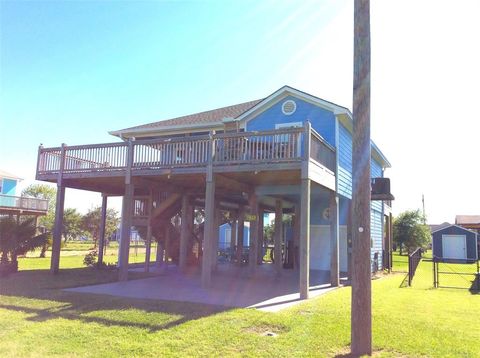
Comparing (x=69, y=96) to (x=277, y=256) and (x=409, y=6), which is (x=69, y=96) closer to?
(x=277, y=256)

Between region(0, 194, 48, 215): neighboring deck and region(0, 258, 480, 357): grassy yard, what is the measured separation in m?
17.5

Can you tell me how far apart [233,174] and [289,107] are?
175 inches

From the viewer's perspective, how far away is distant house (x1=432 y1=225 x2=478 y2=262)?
33.9m

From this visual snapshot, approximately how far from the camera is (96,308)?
25.5ft

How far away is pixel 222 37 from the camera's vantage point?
11.1 meters

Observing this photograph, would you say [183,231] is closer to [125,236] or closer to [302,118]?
[125,236]

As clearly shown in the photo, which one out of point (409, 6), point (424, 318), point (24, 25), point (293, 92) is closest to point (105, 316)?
point (424, 318)

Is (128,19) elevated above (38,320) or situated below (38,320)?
above

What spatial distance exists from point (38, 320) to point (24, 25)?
25.2 feet

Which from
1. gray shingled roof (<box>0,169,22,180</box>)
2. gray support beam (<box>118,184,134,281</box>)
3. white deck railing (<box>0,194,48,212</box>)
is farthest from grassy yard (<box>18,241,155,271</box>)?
gray shingled roof (<box>0,169,22,180</box>)

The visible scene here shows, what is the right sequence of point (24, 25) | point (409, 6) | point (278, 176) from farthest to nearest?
point (278, 176), point (24, 25), point (409, 6)

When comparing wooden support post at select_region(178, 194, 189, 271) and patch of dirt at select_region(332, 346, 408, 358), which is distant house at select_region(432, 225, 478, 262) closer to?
wooden support post at select_region(178, 194, 189, 271)

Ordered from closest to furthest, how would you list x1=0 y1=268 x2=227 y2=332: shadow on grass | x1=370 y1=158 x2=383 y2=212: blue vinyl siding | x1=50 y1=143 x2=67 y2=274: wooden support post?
x1=0 y1=268 x2=227 y2=332: shadow on grass < x1=50 y1=143 x2=67 y2=274: wooden support post < x1=370 y1=158 x2=383 y2=212: blue vinyl siding

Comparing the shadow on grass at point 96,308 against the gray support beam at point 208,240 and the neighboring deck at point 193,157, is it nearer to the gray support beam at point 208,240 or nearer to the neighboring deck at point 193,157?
the gray support beam at point 208,240
